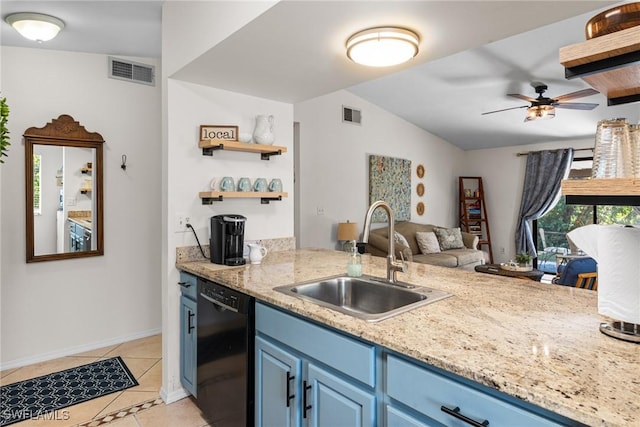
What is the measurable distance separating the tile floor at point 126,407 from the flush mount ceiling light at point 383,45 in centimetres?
225

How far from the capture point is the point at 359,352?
1.21 m

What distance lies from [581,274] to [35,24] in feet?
14.2

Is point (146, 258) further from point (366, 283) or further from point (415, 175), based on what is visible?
point (415, 175)

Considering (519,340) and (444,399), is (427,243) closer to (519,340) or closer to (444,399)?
(519,340)

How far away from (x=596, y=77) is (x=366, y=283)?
1.28m

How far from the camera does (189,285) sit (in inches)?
93.0

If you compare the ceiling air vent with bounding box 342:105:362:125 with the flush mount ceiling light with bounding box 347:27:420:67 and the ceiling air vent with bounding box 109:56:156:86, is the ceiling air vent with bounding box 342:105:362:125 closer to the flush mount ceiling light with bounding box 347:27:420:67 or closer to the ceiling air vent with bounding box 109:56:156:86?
the ceiling air vent with bounding box 109:56:156:86

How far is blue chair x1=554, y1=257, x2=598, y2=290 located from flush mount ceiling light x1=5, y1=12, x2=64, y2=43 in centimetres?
421

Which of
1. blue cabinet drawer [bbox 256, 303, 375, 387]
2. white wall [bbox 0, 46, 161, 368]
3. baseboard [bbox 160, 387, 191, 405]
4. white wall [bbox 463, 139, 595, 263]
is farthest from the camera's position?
white wall [bbox 463, 139, 595, 263]

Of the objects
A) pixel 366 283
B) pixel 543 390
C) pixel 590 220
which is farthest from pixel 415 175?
pixel 543 390

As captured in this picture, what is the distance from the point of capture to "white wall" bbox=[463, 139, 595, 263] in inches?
Result: 282

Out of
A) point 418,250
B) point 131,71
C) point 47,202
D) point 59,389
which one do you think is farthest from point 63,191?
point 418,250

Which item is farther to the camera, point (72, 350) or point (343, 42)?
point (72, 350)

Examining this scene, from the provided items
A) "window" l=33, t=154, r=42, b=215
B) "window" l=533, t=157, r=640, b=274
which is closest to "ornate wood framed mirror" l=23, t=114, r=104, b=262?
"window" l=33, t=154, r=42, b=215
